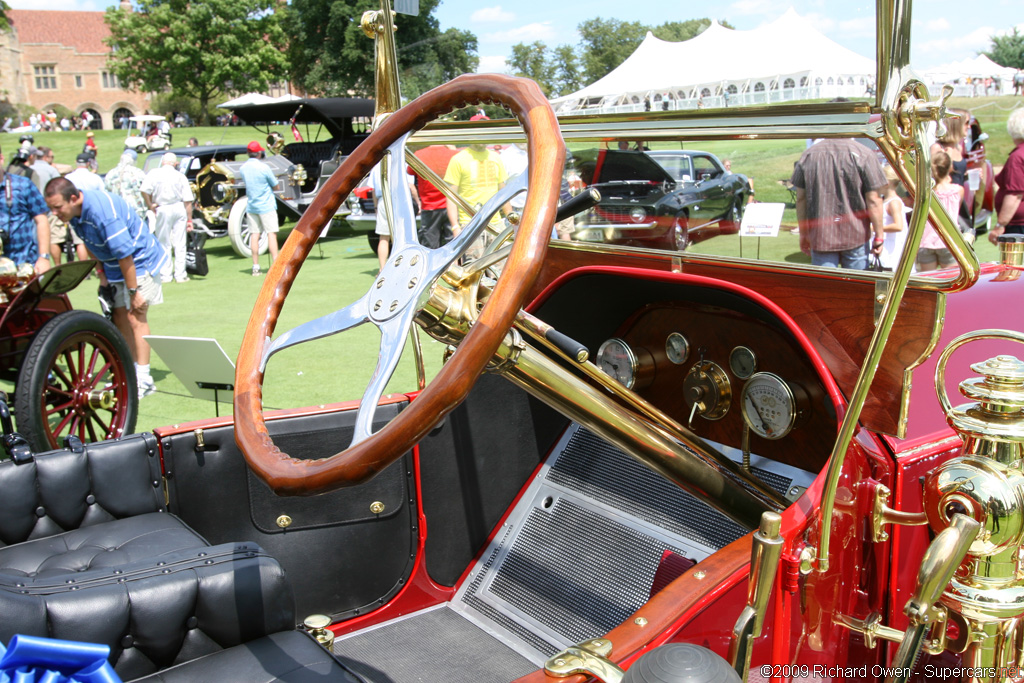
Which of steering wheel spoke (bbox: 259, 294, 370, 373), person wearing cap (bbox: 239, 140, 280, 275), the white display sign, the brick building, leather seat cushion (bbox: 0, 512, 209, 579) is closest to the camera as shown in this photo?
steering wheel spoke (bbox: 259, 294, 370, 373)

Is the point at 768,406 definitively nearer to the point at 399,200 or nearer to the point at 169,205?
the point at 399,200

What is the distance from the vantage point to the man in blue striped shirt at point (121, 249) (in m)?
4.62

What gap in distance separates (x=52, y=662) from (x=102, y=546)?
107 centimetres

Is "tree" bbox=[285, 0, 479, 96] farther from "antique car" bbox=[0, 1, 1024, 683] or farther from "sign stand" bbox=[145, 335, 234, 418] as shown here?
"sign stand" bbox=[145, 335, 234, 418]

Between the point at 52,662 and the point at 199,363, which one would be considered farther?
the point at 199,363

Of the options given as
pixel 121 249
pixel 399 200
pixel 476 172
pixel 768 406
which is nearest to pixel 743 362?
pixel 768 406

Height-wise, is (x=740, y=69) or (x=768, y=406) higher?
(x=740, y=69)

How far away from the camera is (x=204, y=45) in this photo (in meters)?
44.3

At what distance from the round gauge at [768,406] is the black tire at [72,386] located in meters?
3.28

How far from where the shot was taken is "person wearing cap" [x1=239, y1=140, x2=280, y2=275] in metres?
9.66

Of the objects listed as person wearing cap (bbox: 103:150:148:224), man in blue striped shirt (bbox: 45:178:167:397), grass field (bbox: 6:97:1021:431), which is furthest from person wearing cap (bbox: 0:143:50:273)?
person wearing cap (bbox: 103:150:148:224)

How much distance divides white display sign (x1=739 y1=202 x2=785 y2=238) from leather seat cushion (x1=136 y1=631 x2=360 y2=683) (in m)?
1.27

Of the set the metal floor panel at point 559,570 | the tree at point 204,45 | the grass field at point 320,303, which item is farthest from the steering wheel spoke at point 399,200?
the tree at point 204,45

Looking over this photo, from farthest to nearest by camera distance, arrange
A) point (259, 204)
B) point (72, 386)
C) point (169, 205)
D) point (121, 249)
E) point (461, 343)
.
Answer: point (259, 204)
point (169, 205)
point (121, 249)
point (72, 386)
point (461, 343)
